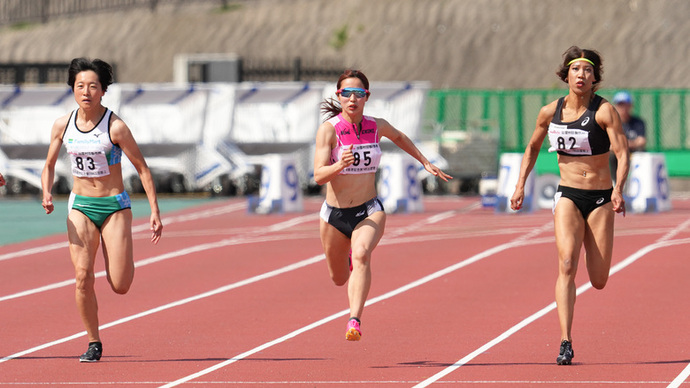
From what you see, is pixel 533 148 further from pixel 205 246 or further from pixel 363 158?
pixel 205 246

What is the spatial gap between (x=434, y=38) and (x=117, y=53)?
48.2ft

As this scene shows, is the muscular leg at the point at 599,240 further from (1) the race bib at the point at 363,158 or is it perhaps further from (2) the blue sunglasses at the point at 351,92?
(2) the blue sunglasses at the point at 351,92

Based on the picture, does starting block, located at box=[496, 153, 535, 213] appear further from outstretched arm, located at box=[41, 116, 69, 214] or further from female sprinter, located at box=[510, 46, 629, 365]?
outstretched arm, located at box=[41, 116, 69, 214]

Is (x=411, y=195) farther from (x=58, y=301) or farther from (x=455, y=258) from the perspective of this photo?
(x=58, y=301)

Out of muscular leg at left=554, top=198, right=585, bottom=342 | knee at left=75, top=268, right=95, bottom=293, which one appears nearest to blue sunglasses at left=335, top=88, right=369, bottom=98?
muscular leg at left=554, top=198, right=585, bottom=342

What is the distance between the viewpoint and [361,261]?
10.1m

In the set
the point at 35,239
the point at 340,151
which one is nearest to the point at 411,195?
the point at 35,239

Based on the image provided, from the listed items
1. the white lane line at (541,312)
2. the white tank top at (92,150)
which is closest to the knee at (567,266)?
the white lane line at (541,312)

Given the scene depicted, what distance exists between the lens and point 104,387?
891 cm

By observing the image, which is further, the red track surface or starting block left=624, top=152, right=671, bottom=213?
starting block left=624, top=152, right=671, bottom=213

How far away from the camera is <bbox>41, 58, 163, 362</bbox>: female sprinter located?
9.79m

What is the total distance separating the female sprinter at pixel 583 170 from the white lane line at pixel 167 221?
10244mm

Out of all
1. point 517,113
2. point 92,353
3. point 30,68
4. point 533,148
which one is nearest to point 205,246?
point 92,353

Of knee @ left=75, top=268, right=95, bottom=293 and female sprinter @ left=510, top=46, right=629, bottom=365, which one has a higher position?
female sprinter @ left=510, top=46, right=629, bottom=365
